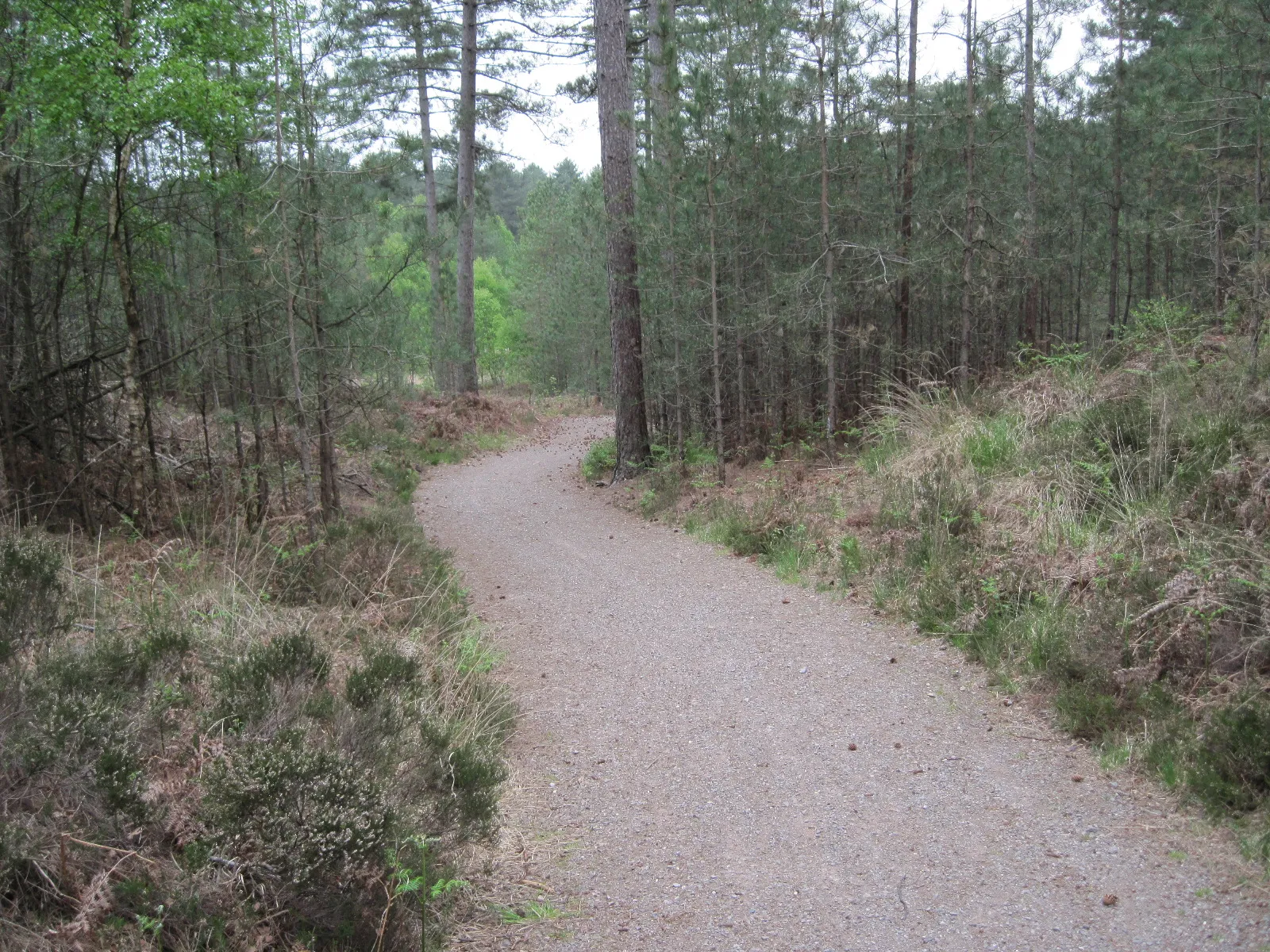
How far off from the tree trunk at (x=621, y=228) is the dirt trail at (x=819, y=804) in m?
6.90

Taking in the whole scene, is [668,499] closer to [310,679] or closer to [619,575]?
[619,575]

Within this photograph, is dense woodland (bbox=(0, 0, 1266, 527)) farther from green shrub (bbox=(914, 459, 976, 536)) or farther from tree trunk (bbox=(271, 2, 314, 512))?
green shrub (bbox=(914, 459, 976, 536))

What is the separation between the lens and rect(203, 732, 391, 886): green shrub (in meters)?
3.03

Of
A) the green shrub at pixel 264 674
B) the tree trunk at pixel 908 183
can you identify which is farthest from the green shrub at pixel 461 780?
the tree trunk at pixel 908 183

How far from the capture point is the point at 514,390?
127ft

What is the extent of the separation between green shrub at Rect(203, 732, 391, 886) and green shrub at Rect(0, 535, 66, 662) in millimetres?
1646

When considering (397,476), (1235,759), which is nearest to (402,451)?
(397,476)

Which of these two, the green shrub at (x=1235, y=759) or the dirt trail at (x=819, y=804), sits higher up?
the green shrub at (x=1235, y=759)

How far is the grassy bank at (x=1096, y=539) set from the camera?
171 inches

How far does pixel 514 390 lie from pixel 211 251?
30.0 m

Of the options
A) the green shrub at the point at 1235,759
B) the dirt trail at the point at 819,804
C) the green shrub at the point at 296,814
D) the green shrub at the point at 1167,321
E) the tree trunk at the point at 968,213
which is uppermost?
the tree trunk at the point at 968,213

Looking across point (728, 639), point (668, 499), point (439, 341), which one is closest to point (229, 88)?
point (728, 639)

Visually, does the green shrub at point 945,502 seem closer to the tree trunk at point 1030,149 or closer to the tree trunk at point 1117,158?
the tree trunk at point 1030,149

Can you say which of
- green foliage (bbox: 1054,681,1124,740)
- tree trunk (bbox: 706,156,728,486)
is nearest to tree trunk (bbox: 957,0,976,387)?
tree trunk (bbox: 706,156,728,486)
